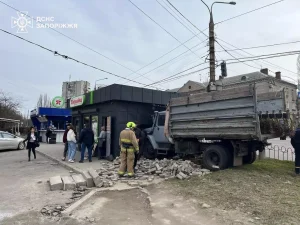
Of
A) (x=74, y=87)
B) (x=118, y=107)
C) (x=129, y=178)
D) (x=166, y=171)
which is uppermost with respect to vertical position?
(x=74, y=87)

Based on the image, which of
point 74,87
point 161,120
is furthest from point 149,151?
point 74,87

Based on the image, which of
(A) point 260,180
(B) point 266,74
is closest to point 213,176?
(A) point 260,180

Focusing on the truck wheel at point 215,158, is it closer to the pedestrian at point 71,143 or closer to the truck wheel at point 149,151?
the truck wheel at point 149,151

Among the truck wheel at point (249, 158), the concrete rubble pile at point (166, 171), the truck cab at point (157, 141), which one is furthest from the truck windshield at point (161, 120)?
the truck wheel at point (249, 158)

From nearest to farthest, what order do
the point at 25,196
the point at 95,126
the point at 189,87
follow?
1. the point at 25,196
2. the point at 95,126
3. the point at 189,87

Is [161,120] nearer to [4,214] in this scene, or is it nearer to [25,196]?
[25,196]

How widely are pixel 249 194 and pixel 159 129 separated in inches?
216

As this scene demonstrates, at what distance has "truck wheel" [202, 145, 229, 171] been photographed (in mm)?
8023

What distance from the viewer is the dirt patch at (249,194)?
170 inches

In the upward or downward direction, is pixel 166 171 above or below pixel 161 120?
below

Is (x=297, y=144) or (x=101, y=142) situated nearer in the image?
(x=297, y=144)

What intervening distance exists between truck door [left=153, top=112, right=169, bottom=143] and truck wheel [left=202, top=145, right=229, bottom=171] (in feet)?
7.64

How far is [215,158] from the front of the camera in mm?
8344

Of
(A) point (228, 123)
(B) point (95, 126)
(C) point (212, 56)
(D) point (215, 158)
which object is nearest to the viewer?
(A) point (228, 123)
